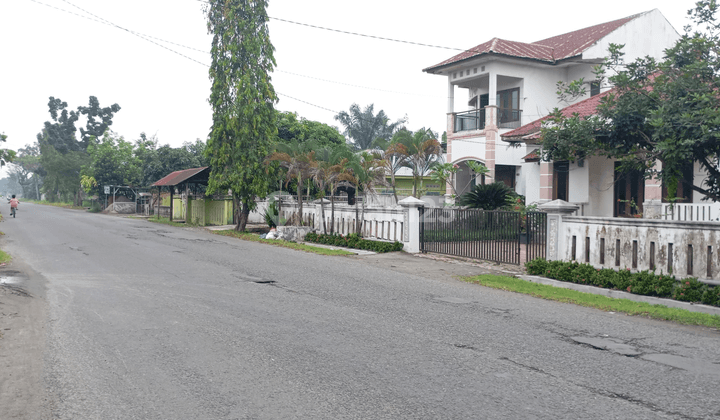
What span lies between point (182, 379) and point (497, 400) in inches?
115

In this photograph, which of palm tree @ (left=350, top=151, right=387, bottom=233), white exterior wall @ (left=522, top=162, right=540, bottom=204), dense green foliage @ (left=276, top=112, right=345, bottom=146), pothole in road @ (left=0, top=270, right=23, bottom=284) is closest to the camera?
pothole in road @ (left=0, top=270, right=23, bottom=284)

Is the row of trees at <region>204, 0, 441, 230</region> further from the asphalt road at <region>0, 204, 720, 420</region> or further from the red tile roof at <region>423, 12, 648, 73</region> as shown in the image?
the asphalt road at <region>0, 204, 720, 420</region>

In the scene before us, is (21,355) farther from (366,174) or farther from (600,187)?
(600,187)

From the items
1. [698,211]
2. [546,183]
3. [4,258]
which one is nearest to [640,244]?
[698,211]

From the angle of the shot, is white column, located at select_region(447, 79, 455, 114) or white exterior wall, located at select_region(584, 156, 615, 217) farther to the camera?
white column, located at select_region(447, 79, 455, 114)

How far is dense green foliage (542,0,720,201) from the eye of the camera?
973 centimetres

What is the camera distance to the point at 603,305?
9633 mm

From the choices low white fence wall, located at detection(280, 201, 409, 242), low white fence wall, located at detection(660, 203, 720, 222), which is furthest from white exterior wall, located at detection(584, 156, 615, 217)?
low white fence wall, located at detection(280, 201, 409, 242)

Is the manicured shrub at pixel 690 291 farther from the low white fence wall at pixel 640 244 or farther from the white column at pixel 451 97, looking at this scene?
the white column at pixel 451 97

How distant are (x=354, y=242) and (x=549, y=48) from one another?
15494 mm

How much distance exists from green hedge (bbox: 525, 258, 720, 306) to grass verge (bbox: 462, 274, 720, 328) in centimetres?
47

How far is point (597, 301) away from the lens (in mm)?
10016

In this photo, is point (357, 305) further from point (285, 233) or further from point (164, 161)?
point (164, 161)

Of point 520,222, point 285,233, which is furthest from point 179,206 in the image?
point 520,222
